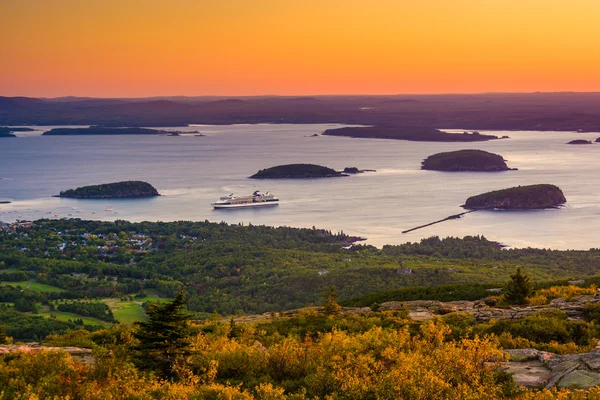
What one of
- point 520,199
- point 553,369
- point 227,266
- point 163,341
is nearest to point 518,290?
point 553,369

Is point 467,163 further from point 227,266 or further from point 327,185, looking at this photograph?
point 227,266

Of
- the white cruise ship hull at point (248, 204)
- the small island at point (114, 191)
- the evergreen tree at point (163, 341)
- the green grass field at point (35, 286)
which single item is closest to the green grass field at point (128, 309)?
Answer: the green grass field at point (35, 286)

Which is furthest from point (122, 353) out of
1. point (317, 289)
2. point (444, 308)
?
point (317, 289)

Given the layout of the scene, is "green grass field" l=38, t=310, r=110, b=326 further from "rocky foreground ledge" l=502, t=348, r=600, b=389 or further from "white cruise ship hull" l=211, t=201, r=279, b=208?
"white cruise ship hull" l=211, t=201, r=279, b=208

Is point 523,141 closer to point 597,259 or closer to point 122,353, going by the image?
point 597,259

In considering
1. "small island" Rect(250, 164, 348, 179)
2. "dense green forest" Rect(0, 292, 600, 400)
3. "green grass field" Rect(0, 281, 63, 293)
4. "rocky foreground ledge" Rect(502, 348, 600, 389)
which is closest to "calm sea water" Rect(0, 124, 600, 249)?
"small island" Rect(250, 164, 348, 179)

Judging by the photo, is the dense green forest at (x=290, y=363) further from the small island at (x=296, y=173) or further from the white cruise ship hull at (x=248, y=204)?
the small island at (x=296, y=173)
